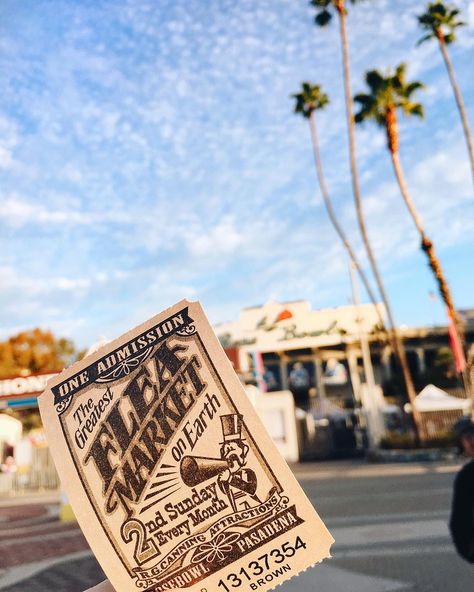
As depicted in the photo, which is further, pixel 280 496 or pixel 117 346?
pixel 117 346

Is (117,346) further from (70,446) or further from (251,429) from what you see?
(251,429)

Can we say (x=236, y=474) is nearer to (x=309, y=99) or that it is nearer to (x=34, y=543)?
(x=34, y=543)

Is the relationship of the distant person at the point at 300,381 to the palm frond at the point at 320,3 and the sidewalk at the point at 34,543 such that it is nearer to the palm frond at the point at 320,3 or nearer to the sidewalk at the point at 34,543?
the palm frond at the point at 320,3

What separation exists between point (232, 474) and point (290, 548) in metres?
0.21

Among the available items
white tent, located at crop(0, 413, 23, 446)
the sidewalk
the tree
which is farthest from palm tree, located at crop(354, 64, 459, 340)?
the tree

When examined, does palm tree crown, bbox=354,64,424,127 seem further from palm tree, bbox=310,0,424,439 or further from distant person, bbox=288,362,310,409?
distant person, bbox=288,362,310,409

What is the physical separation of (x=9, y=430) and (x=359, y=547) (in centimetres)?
2898

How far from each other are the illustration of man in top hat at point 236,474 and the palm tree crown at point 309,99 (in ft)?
93.0

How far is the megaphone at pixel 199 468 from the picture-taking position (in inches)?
48.1

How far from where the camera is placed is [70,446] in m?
1.29

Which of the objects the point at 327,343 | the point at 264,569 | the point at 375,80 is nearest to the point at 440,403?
the point at 327,343

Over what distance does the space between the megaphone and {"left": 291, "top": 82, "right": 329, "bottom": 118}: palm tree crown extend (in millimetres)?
28362

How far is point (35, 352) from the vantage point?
44938 mm

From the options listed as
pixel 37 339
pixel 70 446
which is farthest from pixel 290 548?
pixel 37 339
